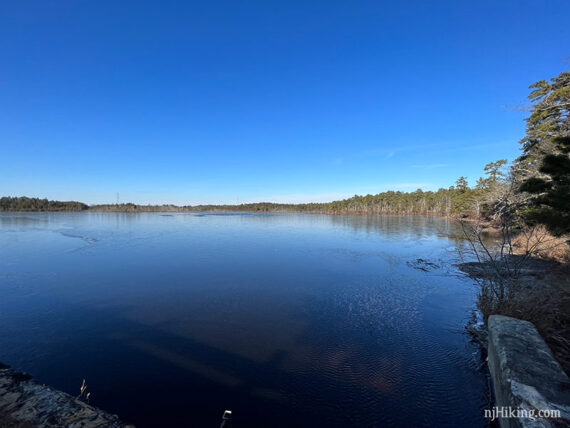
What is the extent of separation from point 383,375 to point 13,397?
5832 millimetres

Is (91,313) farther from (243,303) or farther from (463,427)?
(463,427)

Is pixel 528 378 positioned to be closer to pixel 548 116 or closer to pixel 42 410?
pixel 42 410

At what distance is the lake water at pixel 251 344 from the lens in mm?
4402

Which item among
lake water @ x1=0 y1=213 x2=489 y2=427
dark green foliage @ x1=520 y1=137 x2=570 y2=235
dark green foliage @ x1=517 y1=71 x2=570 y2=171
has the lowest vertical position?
lake water @ x1=0 y1=213 x2=489 y2=427

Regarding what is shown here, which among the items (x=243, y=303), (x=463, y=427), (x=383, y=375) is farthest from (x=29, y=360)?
(x=463, y=427)

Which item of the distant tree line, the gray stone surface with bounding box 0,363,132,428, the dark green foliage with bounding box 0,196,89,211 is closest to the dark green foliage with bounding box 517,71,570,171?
the distant tree line

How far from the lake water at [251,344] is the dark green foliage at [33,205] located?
440ft

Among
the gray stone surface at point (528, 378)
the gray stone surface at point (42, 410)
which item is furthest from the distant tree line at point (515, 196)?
the gray stone surface at point (42, 410)

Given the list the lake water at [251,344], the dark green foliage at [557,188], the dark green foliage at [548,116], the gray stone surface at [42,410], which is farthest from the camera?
the dark green foliage at [548,116]

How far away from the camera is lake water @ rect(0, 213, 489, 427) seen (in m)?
4.40

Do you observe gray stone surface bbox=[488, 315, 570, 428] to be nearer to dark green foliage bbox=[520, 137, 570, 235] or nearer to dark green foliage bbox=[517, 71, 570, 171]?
dark green foliage bbox=[520, 137, 570, 235]

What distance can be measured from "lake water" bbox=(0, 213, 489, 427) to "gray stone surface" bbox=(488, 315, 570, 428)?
1189 millimetres

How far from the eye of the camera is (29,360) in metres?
5.49

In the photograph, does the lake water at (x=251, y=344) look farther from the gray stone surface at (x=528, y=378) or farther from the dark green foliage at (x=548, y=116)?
the dark green foliage at (x=548, y=116)
